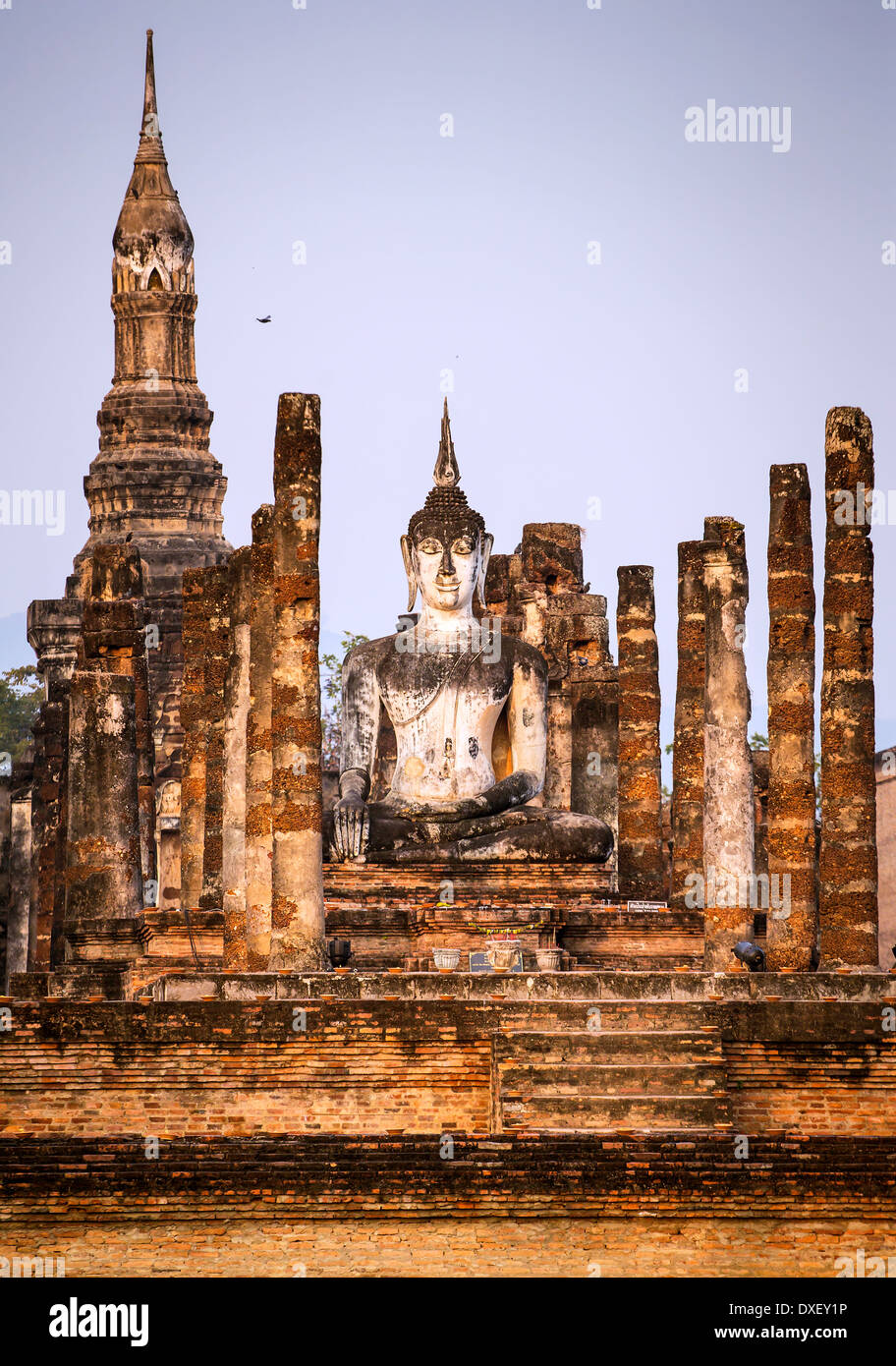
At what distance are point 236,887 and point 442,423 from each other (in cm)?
556

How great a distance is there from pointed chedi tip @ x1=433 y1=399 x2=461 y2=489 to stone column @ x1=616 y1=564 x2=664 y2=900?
1.73 m

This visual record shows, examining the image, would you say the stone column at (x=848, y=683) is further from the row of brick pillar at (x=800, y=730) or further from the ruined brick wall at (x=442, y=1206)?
the ruined brick wall at (x=442, y=1206)

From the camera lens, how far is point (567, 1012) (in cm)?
1556

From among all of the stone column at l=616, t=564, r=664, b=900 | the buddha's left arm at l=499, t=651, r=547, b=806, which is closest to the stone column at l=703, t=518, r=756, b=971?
the stone column at l=616, t=564, r=664, b=900

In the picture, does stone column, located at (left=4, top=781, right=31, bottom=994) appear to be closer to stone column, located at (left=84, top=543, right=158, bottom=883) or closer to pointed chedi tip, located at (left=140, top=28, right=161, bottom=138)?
stone column, located at (left=84, top=543, right=158, bottom=883)

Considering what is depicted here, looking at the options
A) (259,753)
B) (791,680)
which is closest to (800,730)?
(791,680)

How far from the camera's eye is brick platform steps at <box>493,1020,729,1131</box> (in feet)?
49.6

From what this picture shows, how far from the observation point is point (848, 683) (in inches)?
723

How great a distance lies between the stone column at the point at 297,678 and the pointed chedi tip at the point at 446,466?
6.23 meters

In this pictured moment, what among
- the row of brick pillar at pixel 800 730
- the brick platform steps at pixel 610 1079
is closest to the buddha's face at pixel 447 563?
the row of brick pillar at pixel 800 730

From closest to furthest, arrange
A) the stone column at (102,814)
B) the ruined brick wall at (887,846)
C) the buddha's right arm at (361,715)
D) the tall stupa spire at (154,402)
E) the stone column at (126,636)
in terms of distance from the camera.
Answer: the stone column at (102,814)
the stone column at (126,636)
the buddha's right arm at (361,715)
the ruined brick wall at (887,846)
the tall stupa spire at (154,402)

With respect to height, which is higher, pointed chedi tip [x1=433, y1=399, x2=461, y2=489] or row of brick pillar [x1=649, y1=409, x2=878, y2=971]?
pointed chedi tip [x1=433, y1=399, x2=461, y2=489]

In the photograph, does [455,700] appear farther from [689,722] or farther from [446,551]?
[689,722]

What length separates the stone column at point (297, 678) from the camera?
1770cm
